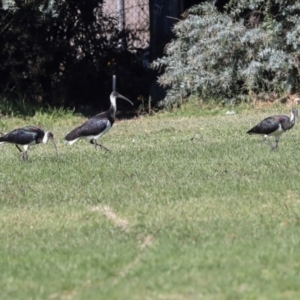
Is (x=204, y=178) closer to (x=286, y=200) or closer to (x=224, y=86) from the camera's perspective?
(x=286, y=200)

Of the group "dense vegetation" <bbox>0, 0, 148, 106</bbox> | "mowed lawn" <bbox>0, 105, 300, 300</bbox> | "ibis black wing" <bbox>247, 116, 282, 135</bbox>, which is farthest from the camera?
"dense vegetation" <bbox>0, 0, 148, 106</bbox>

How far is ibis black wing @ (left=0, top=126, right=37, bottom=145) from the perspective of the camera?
1308cm

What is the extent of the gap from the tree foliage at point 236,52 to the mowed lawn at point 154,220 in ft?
15.4

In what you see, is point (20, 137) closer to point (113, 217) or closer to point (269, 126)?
point (269, 126)

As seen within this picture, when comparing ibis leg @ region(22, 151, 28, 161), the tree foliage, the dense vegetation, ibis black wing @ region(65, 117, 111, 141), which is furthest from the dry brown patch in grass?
the dense vegetation

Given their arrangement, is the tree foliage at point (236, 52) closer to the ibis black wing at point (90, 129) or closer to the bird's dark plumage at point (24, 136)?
the ibis black wing at point (90, 129)

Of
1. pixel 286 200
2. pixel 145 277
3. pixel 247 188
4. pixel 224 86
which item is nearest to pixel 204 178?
pixel 247 188

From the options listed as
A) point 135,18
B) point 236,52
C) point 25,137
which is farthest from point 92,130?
point 135,18

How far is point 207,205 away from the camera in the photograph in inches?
372

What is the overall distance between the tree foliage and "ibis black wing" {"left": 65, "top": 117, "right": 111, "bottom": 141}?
5.90 m

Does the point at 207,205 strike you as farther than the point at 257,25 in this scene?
No

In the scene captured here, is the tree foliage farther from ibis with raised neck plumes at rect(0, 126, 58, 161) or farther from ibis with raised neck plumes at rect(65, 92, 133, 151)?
ibis with raised neck plumes at rect(0, 126, 58, 161)

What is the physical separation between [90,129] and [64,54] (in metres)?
7.49

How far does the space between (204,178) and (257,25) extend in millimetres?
9608
